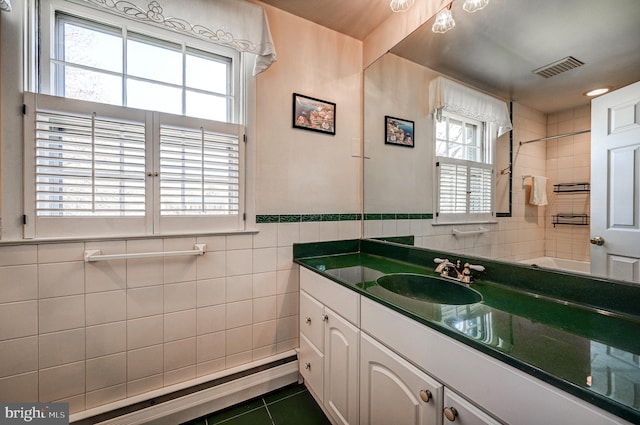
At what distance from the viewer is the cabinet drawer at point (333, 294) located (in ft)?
3.71

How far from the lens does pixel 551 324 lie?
77 centimetres

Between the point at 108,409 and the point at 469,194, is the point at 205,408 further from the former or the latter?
the point at 469,194

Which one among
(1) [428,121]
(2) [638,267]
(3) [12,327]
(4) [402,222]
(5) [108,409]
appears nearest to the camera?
(2) [638,267]

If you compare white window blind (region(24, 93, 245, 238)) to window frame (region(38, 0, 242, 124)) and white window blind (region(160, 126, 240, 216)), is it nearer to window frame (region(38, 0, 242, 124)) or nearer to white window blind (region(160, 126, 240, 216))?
white window blind (region(160, 126, 240, 216))

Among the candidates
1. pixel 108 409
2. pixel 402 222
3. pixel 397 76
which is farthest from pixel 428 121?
pixel 108 409

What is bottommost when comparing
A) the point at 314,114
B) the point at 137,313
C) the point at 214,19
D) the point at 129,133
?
the point at 137,313

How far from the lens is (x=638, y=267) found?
83 cm

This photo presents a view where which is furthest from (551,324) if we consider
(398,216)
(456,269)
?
(398,216)

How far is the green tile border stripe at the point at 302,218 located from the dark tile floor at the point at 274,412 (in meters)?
1.07

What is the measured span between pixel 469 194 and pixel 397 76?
0.93 metres

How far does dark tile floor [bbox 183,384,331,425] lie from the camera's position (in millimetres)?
1399

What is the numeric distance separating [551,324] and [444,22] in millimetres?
1501

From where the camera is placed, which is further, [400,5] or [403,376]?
[400,5]

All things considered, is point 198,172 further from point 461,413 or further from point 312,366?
point 461,413
